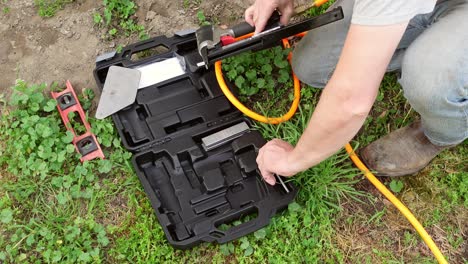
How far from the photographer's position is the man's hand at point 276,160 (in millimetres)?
1886

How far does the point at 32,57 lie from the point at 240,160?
1252mm

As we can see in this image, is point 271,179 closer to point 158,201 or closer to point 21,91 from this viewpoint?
point 158,201

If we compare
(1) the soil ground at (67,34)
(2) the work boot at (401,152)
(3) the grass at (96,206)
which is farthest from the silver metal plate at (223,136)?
(1) the soil ground at (67,34)

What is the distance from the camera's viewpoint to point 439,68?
1.83 m

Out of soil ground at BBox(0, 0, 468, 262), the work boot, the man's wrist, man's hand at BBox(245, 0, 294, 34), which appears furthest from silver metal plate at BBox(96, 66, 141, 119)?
the work boot

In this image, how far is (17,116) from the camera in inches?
97.4

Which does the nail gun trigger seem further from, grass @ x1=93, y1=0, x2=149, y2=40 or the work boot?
the work boot

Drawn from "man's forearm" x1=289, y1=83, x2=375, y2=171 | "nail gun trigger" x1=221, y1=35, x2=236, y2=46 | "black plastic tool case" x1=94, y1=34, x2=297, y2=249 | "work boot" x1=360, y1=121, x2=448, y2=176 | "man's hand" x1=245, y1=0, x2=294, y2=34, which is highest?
"man's hand" x1=245, y1=0, x2=294, y2=34

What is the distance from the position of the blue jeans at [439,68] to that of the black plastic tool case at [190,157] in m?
0.67

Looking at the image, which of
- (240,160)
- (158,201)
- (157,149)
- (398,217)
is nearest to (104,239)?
(158,201)

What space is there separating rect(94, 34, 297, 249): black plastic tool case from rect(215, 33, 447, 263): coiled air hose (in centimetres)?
7

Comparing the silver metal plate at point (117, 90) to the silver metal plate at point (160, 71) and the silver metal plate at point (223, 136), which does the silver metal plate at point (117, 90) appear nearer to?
the silver metal plate at point (160, 71)

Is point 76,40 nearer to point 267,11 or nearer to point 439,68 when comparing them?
point 267,11

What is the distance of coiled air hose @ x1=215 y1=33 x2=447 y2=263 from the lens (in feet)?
7.20
